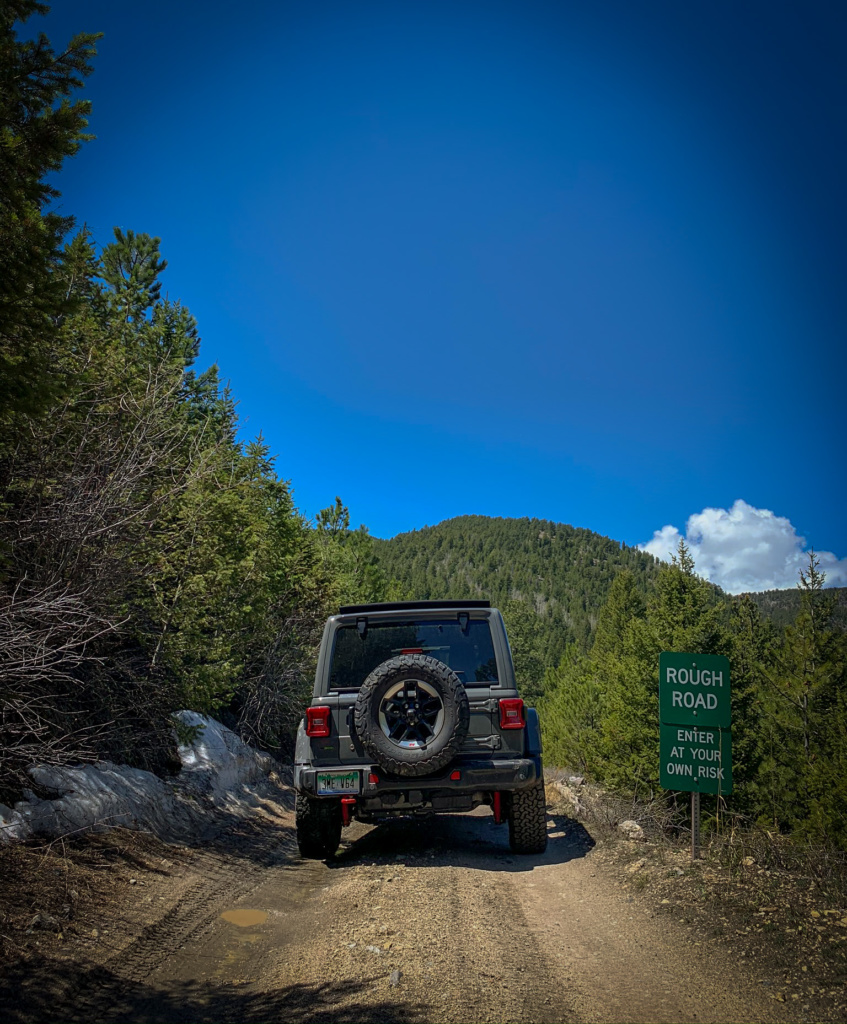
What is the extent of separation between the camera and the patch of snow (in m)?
5.30

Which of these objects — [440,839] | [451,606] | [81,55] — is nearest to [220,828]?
[440,839]

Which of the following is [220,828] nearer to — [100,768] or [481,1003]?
[100,768]

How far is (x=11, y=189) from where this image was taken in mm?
4105

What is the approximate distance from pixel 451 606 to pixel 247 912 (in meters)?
3.21

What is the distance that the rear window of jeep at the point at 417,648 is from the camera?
6.38 m

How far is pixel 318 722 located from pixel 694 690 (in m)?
3.68

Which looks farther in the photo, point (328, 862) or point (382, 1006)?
point (328, 862)

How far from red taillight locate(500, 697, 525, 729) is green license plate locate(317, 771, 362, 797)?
4.76ft

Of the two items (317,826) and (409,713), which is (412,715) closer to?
(409,713)

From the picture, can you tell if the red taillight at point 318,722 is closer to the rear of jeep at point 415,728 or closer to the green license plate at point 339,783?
the rear of jeep at point 415,728

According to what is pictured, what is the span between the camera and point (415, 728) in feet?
18.9

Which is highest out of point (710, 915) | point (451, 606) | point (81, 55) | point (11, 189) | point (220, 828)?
point (81, 55)

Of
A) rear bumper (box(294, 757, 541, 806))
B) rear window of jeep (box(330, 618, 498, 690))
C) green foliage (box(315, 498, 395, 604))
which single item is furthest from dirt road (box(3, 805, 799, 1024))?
green foliage (box(315, 498, 395, 604))

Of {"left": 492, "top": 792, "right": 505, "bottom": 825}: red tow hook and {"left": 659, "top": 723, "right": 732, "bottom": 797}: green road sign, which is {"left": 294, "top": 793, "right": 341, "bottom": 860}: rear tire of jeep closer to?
{"left": 492, "top": 792, "right": 505, "bottom": 825}: red tow hook
